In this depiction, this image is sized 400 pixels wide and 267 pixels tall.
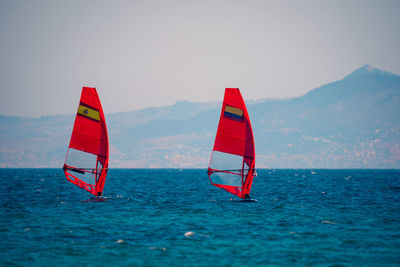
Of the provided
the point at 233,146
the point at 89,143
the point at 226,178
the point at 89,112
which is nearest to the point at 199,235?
the point at 226,178

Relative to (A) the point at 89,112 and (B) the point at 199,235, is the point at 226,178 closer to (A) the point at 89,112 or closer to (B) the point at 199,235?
(B) the point at 199,235

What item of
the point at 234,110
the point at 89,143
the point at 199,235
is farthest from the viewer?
the point at 89,143

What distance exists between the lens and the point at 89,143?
39.9m

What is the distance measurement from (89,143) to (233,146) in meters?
12.0

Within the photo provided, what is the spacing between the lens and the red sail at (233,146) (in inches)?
1513

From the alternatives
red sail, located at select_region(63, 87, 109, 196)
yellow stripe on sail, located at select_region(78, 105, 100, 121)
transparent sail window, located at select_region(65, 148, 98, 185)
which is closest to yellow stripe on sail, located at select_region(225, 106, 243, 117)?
red sail, located at select_region(63, 87, 109, 196)

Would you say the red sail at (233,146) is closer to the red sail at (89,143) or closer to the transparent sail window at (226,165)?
the transparent sail window at (226,165)

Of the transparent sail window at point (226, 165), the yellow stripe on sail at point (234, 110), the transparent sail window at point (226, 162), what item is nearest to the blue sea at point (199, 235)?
the transparent sail window at point (226, 165)

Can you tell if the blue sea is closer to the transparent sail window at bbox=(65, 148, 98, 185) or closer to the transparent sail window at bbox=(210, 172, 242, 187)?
the transparent sail window at bbox=(210, 172, 242, 187)

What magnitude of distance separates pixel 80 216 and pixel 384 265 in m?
21.7

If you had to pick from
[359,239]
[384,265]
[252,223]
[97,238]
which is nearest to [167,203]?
[252,223]

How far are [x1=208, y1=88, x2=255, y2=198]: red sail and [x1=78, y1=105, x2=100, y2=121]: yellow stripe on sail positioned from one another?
33.0 ft

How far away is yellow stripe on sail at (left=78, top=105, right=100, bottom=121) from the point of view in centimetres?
3922

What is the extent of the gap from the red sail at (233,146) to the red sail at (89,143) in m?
9.29
